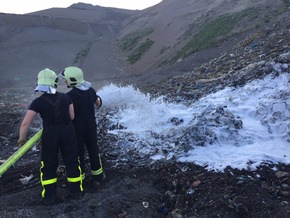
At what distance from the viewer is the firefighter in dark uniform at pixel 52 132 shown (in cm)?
471

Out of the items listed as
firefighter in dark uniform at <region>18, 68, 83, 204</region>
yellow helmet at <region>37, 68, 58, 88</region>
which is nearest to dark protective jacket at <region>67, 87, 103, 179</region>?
firefighter in dark uniform at <region>18, 68, 83, 204</region>

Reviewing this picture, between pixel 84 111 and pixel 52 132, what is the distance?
0.68 m

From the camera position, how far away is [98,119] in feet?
27.8

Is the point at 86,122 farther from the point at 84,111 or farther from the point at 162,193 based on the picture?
the point at 162,193

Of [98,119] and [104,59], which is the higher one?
[98,119]

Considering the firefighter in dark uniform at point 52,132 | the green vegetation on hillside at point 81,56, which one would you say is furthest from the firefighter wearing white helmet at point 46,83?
the green vegetation on hillside at point 81,56

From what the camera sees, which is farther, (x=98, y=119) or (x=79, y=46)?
(x=79, y=46)

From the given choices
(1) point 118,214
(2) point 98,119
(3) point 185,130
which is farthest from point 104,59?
(1) point 118,214

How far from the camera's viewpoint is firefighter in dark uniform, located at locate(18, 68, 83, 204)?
4.71 metres

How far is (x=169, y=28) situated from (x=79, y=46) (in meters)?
9.84

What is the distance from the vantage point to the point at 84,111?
17.4 ft

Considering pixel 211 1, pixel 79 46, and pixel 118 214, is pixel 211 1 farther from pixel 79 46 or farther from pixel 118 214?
pixel 118 214

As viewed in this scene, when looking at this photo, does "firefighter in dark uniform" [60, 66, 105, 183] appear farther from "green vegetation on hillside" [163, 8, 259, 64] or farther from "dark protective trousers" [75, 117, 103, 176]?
"green vegetation on hillside" [163, 8, 259, 64]

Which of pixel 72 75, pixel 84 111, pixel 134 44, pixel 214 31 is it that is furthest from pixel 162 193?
pixel 134 44
